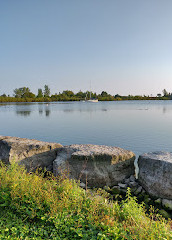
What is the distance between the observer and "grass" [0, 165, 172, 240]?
3.39 m

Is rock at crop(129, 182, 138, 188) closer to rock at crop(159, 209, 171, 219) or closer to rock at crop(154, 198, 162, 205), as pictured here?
rock at crop(154, 198, 162, 205)

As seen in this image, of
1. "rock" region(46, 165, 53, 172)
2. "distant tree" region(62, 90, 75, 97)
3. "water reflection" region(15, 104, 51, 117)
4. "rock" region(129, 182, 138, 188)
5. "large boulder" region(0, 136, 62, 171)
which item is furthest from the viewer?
"distant tree" region(62, 90, 75, 97)

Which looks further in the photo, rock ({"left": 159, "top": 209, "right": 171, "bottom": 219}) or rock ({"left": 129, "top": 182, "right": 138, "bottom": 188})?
rock ({"left": 129, "top": 182, "right": 138, "bottom": 188})

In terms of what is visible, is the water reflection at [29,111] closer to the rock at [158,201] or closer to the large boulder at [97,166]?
the large boulder at [97,166]

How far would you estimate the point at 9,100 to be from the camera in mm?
110750

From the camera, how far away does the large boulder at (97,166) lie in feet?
22.2

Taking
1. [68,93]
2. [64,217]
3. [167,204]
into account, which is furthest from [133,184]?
[68,93]

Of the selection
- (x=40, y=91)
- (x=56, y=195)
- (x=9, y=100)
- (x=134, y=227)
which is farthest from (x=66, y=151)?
(x=40, y=91)

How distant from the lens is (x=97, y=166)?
6.80 m

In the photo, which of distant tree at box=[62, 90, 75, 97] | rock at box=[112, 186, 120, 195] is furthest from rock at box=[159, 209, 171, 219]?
distant tree at box=[62, 90, 75, 97]

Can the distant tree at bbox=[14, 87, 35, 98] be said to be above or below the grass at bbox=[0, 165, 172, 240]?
above

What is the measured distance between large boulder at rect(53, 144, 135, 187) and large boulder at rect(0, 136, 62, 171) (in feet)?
2.49

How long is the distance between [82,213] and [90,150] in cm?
333

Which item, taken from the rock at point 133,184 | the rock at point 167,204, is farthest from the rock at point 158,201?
the rock at point 133,184
